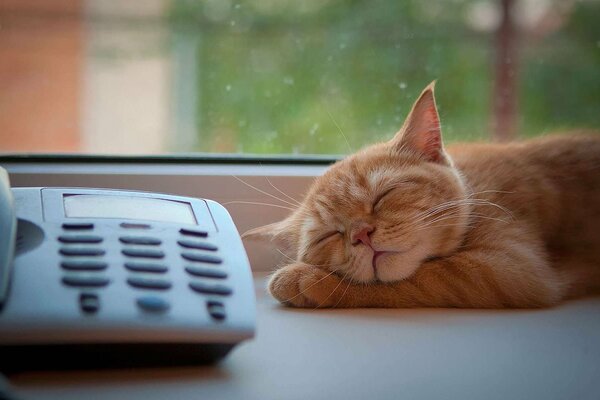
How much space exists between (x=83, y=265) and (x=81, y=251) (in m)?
0.03

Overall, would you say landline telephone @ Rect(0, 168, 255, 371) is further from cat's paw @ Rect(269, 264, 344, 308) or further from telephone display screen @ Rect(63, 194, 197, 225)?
cat's paw @ Rect(269, 264, 344, 308)

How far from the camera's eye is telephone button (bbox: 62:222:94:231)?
0.70 m

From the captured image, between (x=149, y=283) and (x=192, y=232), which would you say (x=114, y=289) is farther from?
(x=192, y=232)

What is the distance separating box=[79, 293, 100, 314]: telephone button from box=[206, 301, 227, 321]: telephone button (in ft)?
0.30

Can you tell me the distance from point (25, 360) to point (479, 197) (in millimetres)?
786

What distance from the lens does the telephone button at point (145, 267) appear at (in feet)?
2.12

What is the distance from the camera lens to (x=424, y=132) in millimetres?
1151

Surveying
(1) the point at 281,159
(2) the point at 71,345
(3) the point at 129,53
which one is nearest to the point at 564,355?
(2) the point at 71,345

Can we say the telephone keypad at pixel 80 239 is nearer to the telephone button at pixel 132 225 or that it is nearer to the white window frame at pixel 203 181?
the telephone button at pixel 132 225

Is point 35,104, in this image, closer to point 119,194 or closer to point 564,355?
point 119,194

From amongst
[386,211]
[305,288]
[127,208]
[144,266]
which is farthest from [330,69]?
[144,266]

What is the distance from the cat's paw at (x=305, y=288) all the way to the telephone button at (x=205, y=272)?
31cm

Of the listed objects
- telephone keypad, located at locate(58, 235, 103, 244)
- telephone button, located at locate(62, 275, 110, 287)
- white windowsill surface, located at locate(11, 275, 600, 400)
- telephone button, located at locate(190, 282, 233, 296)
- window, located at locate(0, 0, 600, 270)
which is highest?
window, located at locate(0, 0, 600, 270)

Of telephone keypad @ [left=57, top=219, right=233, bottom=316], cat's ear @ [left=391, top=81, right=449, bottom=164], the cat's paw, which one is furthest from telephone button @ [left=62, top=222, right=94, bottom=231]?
cat's ear @ [left=391, top=81, right=449, bottom=164]
